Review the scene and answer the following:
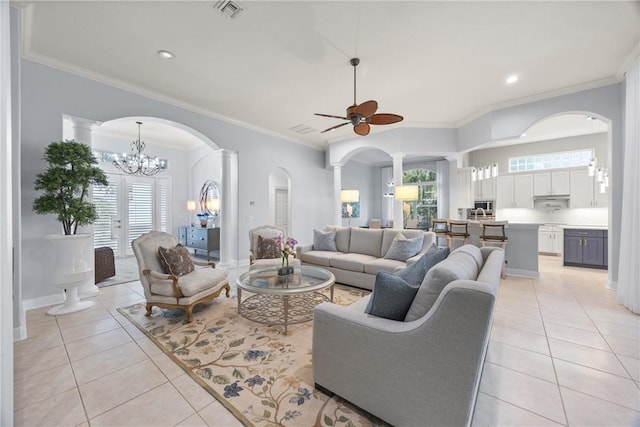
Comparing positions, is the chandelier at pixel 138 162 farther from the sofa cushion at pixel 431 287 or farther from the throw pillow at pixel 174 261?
the sofa cushion at pixel 431 287

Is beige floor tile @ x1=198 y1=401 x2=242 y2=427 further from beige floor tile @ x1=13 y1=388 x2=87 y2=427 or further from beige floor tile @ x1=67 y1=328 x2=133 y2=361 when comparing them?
beige floor tile @ x1=67 y1=328 x2=133 y2=361

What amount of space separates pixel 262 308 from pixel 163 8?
341cm

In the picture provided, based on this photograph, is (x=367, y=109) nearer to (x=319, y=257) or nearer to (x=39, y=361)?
(x=319, y=257)

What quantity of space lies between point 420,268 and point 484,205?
6.94 m

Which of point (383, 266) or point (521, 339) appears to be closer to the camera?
point (521, 339)

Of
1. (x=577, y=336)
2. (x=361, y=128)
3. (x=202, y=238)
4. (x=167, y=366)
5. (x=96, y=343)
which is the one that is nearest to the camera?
(x=167, y=366)

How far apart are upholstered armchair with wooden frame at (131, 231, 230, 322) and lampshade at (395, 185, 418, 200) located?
3.81 metres

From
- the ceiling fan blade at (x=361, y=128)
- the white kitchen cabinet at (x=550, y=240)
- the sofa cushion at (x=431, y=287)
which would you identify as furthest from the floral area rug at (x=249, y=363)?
the white kitchen cabinet at (x=550, y=240)

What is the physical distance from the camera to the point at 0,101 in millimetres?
1373

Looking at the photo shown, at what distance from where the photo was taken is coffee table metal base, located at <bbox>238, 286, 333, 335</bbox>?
296 cm

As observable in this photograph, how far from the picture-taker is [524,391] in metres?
1.83

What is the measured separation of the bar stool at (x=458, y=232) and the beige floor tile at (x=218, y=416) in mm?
5024

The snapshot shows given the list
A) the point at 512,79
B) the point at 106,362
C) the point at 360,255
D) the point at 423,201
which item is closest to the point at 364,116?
the point at 360,255

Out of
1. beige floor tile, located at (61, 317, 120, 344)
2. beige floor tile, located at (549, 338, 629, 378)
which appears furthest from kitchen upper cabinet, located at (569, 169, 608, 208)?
beige floor tile, located at (61, 317, 120, 344)
